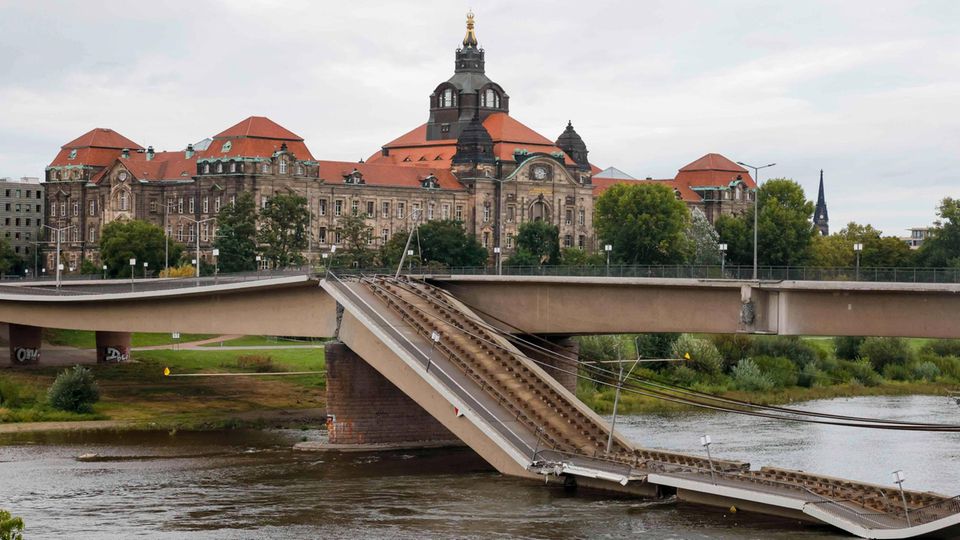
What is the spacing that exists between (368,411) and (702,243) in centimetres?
11838

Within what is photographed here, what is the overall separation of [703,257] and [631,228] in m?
13.5

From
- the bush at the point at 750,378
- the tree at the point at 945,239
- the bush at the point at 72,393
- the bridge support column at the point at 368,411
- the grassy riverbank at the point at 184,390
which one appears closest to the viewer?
the bridge support column at the point at 368,411

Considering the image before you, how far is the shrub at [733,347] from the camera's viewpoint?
382 feet

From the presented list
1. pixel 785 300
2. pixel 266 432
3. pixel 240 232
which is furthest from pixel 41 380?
pixel 240 232

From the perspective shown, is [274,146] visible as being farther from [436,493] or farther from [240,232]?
[436,493]

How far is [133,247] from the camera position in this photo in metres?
178

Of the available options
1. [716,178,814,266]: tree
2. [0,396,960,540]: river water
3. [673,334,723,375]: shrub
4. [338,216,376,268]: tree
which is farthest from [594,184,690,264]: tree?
[0,396,960,540]: river water

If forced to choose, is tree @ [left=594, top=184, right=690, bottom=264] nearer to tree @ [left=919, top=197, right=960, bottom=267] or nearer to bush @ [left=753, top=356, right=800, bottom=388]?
tree @ [left=919, top=197, right=960, bottom=267]

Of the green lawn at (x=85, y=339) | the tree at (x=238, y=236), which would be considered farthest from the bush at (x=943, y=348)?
the tree at (x=238, y=236)

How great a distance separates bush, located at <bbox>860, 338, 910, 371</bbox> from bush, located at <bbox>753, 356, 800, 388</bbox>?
8.04 metres

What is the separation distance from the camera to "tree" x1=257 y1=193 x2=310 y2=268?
175250mm

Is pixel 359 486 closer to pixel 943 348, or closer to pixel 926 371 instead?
pixel 926 371

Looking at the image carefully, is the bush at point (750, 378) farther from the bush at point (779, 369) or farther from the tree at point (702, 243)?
the tree at point (702, 243)

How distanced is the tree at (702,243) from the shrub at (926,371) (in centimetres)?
6057
